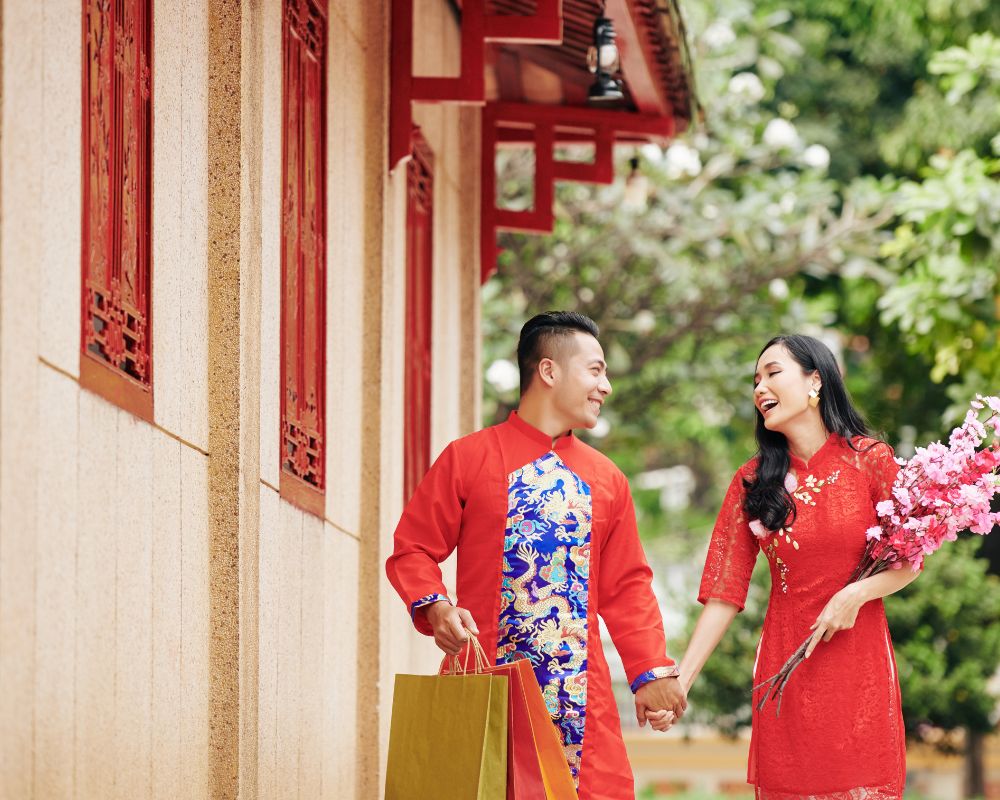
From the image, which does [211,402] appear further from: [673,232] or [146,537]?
[673,232]

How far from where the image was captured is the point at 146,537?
4648mm

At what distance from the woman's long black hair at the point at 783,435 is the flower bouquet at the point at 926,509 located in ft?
0.93

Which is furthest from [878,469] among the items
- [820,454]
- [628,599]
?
→ [628,599]

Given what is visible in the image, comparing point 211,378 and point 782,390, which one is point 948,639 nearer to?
point 782,390

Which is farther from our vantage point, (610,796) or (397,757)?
(610,796)

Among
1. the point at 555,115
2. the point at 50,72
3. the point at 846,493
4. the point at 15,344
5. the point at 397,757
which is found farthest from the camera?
the point at 555,115

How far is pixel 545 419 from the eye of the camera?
589 cm

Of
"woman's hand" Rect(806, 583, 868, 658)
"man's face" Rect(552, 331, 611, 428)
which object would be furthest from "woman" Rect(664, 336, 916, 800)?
"man's face" Rect(552, 331, 611, 428)

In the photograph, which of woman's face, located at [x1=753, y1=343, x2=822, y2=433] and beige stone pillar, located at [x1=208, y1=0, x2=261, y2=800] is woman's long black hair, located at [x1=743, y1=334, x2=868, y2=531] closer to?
woman's face, located at [x1=753, y1=343, x2=822, y2=433]

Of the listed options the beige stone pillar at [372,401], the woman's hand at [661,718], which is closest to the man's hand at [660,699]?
the woman's hand at [661,718]

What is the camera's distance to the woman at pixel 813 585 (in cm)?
576

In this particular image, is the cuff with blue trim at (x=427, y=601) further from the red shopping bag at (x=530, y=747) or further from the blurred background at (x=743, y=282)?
the blurred background at (x=743, y=282)

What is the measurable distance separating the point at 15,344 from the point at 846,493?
3.06 m

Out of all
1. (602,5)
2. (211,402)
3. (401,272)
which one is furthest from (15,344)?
(602,5)
